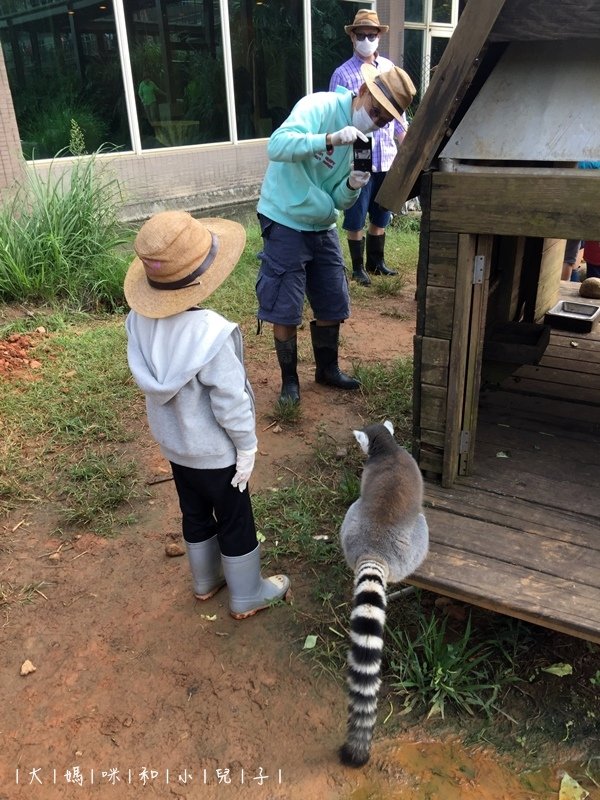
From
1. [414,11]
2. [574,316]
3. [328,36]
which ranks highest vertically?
[414,11]

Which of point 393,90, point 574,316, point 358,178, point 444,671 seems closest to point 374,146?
point 574,316

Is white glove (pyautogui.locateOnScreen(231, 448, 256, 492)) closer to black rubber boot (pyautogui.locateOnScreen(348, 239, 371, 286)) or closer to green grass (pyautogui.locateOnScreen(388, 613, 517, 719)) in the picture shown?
green grass (pyautogui.locateOnScreen(388, 613, 517, 719))

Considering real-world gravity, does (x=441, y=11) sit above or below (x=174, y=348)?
above

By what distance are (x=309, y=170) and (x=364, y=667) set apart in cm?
290

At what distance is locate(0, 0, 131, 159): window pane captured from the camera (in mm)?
6789

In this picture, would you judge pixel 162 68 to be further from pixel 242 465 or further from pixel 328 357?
pixel 242 465

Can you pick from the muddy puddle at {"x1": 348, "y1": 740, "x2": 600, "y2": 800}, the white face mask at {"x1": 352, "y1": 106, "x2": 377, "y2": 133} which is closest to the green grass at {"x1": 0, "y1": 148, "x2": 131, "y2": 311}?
the white face mask at {"x1": 352, "y1": 106, "x2": 377, "y2": 133}

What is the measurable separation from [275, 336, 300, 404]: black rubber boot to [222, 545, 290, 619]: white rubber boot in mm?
1701

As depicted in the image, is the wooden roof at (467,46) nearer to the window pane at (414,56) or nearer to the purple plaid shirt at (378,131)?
the purple plaid shirt at (378,131)

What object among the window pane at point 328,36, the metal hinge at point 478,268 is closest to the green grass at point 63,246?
the metal hinge at point 478,268

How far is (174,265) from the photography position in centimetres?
224

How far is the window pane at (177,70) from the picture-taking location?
7668mm

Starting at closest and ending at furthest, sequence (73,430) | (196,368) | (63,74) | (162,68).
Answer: (196,368) < (73,430) < (63,74) < (162,68)

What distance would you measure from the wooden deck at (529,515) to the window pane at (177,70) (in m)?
→ 6.13
